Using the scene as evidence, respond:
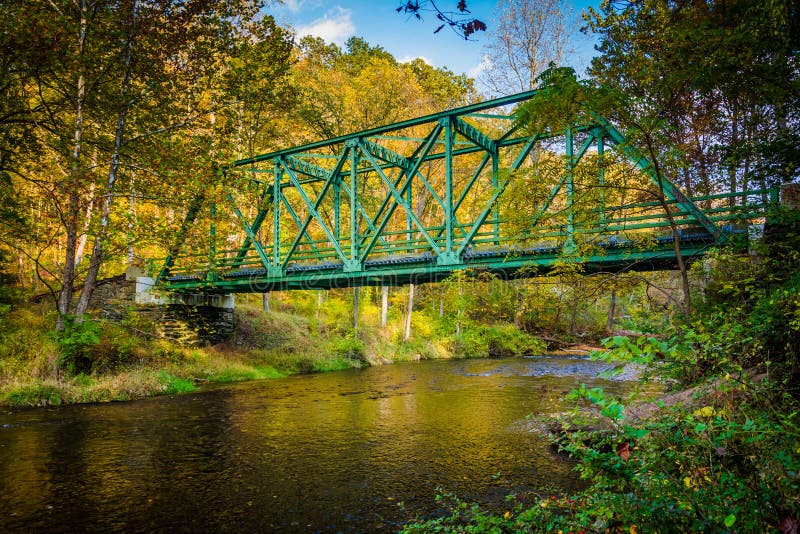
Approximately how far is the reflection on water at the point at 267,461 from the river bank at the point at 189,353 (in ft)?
4.21

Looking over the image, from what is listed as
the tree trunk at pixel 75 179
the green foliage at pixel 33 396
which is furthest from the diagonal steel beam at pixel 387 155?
the green foliage at pixel 33 396

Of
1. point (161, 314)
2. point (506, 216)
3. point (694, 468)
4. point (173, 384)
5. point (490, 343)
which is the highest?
point (506, 216)

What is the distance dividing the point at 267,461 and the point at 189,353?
1227 centimetres

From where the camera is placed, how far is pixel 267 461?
7.41 meters

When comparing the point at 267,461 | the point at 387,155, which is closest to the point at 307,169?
the point at 387,155

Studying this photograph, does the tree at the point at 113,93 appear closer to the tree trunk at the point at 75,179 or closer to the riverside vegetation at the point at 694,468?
the tree trunk at the point at 75,179

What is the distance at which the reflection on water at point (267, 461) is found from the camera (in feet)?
17.7

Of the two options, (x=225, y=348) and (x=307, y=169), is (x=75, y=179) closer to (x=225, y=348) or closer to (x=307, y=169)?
(x=307, y=169)

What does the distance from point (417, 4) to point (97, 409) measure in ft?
40.7

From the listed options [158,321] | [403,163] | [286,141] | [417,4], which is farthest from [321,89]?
[417,4]

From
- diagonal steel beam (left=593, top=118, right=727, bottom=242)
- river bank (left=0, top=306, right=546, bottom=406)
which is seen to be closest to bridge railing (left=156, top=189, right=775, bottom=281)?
diagonal steel beam (left=593, top=118, right=727, bottom=242)

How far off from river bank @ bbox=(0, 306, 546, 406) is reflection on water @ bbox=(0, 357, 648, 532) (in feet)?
4.21

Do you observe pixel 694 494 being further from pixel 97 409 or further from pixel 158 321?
pixel 158 321

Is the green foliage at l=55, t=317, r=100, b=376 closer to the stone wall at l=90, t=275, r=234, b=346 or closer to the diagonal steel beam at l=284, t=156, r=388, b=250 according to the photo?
the stone wall at l=90, t=275, r=234, b=346
